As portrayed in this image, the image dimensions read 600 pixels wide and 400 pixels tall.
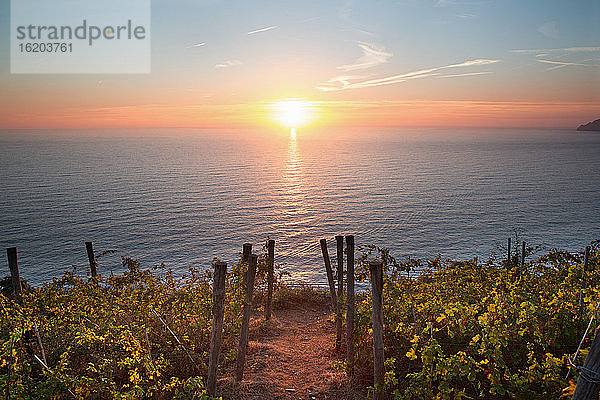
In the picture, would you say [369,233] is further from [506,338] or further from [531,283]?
[506,338]

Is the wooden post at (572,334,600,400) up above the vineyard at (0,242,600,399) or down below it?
above

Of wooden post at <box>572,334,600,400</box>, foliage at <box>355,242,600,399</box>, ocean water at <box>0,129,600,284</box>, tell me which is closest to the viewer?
wooden post at <box>572,334,600,400</box>

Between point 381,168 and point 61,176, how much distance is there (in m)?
63.8

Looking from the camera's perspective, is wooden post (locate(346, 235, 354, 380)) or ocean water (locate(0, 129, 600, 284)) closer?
wooden post (locate(346, 235, 354, 380))

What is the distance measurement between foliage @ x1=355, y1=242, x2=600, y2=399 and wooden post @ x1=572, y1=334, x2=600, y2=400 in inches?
66.6

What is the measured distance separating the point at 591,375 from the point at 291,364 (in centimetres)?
685

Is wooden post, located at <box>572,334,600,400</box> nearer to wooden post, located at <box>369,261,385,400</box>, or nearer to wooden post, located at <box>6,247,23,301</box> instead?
wooden post, located at <box>369,261,385,400</box>

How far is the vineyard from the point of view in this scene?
5.83 metres

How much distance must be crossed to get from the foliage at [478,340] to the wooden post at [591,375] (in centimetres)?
169

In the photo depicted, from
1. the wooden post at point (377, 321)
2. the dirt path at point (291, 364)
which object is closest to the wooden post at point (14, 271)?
the dirt path at point (291, 364)

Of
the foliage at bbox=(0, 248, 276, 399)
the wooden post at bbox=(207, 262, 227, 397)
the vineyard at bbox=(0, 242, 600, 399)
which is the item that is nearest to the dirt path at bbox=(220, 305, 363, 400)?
the vineyard at bbox=(0, 242, 600, 399)

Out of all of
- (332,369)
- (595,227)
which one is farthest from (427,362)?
(595,227)

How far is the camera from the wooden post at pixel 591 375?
3.79 m

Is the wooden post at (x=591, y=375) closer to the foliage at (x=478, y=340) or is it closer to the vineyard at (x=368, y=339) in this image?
the vineyard at (x=368, y=339)
